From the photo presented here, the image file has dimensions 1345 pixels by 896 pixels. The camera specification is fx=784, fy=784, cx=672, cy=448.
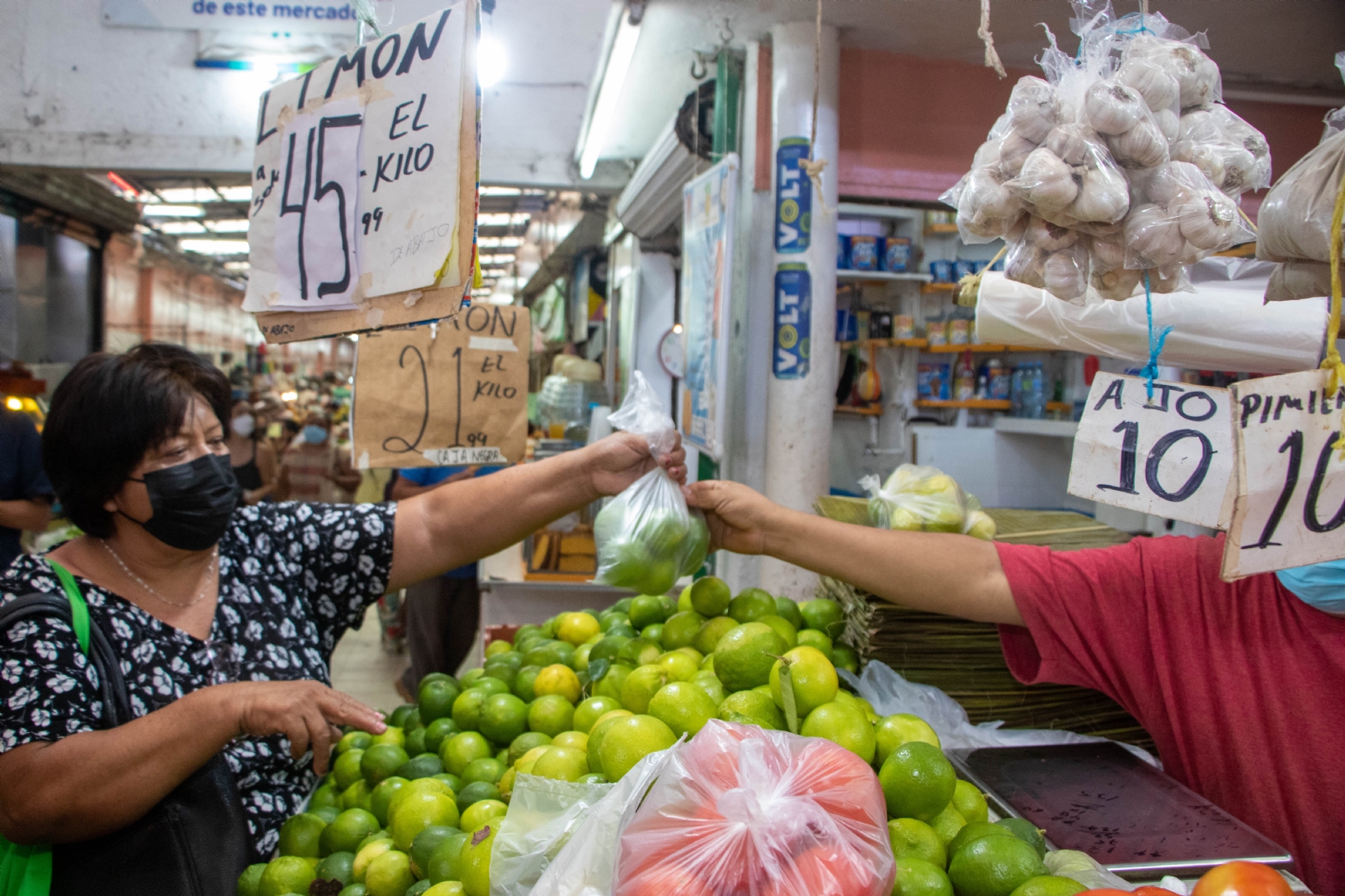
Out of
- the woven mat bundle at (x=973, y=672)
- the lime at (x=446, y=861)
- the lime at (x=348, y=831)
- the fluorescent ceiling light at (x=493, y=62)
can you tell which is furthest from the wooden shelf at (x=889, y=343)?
the lime at (x=446, y=861)

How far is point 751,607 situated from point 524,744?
23.0 inches

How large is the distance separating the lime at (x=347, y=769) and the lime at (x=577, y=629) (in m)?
0.59

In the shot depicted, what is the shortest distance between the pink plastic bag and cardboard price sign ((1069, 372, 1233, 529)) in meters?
0.56

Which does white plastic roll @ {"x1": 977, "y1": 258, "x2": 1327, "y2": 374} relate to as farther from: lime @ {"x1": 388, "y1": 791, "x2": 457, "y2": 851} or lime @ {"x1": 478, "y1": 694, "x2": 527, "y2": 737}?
lime @ {"x1": 388, "y1": 791, "x2": 457, "y2": 851}

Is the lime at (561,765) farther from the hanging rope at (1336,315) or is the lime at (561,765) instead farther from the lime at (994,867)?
the hanging rope at (1336,315)

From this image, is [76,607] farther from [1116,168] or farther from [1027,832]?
[1116,168]

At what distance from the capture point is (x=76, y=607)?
58.8 inches

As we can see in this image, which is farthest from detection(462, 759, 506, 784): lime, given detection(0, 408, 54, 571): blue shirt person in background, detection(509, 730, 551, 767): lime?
detection(0, 408, 54, 571): blue shirt person in background

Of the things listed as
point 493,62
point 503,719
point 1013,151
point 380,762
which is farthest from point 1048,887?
point 493,62

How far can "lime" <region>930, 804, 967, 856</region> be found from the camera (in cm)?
118

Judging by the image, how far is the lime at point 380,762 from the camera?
66.3 inches

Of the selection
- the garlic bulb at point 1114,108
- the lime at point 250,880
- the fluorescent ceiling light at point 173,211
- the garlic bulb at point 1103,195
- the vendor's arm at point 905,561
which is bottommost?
the lime at point 250,880

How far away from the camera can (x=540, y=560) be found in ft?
12.5

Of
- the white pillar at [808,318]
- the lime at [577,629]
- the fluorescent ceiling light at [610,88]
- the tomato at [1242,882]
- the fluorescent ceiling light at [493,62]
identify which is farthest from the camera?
the fluorescent ceiling light at [493,62]
